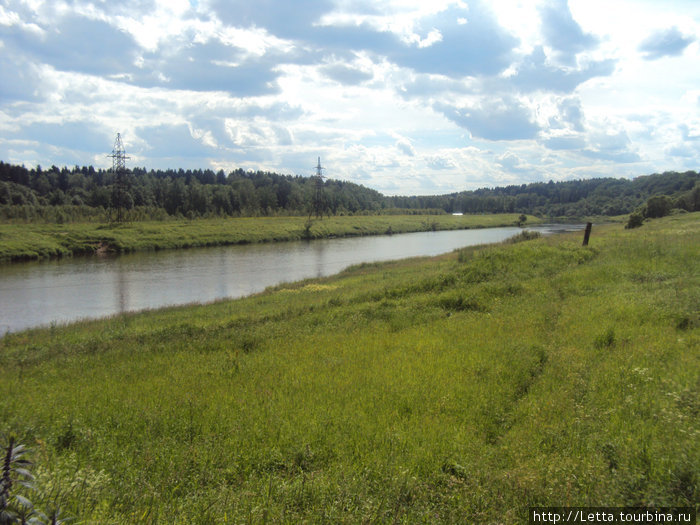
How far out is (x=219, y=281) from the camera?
111 feet

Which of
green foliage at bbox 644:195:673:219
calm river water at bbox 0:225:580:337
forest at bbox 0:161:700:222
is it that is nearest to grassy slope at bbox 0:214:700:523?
calm river water at bbox 0:225:580:337

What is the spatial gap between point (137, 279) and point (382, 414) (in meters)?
32.8

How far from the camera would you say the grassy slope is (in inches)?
191

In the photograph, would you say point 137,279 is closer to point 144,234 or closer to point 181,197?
point 144,234

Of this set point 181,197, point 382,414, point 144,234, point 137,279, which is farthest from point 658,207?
point 181,197

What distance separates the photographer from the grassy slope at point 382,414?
4.85 meters

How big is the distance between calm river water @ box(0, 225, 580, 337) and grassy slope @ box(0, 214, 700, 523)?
11.5 metres

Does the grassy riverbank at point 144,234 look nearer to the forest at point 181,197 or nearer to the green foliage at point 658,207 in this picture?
the forest at point 181,197

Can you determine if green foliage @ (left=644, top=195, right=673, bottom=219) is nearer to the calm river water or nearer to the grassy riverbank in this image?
the calm river water

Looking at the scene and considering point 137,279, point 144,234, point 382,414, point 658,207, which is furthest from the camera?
point 658,207

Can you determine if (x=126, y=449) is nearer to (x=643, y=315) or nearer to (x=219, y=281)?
(x=643, y=315)

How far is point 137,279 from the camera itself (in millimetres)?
34500

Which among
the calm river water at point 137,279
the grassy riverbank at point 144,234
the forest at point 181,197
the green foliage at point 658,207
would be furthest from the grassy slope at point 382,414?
the forest at point 181,197

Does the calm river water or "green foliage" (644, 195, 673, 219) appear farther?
"green foliage" (644, 195, 673, 219)
